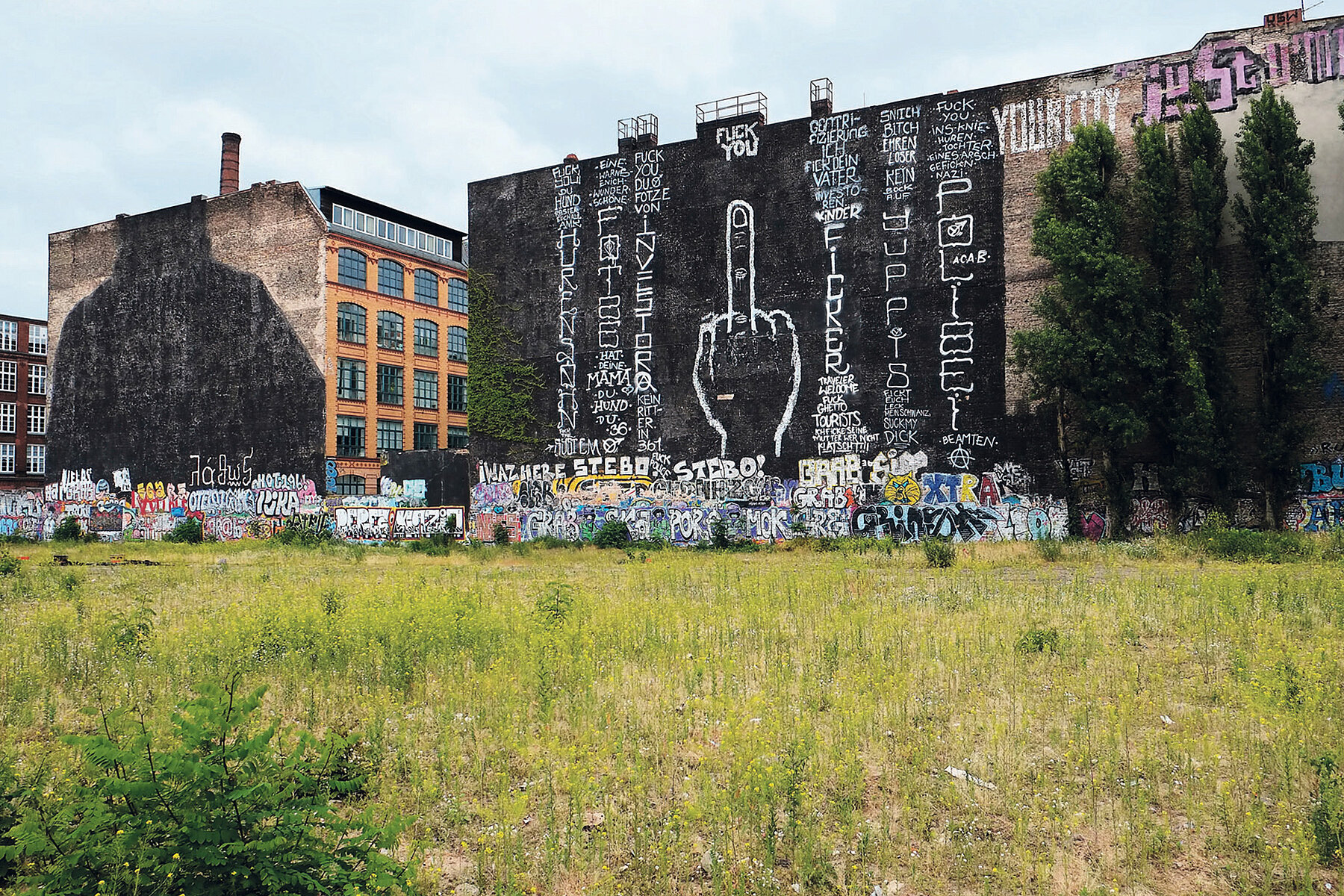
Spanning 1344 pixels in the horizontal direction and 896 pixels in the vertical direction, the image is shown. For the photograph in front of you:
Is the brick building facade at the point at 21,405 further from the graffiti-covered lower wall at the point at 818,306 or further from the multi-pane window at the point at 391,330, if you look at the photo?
the graffiti-covered lower wall at the point at 818,306

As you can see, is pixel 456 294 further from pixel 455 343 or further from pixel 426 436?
pixel 426 436

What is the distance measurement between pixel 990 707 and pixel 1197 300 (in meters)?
19.3

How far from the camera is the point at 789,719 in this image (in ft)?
23.2

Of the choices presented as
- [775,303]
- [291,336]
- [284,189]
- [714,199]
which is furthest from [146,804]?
[284,189]

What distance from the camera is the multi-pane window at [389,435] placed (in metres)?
43.5

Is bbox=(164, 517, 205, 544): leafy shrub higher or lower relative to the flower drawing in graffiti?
lower

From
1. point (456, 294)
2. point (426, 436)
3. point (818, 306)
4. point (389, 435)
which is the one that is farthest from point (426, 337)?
point (818, 306)

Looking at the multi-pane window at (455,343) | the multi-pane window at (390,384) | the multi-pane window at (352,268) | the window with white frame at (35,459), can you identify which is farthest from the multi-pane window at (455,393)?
the window with white frame at (35,459)

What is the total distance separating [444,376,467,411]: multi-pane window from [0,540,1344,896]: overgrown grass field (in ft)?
118

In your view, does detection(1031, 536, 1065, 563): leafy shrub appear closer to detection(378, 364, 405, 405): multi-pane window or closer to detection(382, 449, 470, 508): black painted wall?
detection(382, 449, 470, 508): black painted wall

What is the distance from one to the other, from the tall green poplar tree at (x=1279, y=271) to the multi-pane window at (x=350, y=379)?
3571cm

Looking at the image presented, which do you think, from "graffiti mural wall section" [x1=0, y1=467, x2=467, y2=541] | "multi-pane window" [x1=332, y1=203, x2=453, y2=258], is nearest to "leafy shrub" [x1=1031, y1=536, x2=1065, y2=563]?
"graffiti mural wall section" [x1=0, y1=467, x2=467, y2=541]

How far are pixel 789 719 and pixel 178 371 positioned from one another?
43.6 m

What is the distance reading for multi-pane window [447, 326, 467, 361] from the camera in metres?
49.5
